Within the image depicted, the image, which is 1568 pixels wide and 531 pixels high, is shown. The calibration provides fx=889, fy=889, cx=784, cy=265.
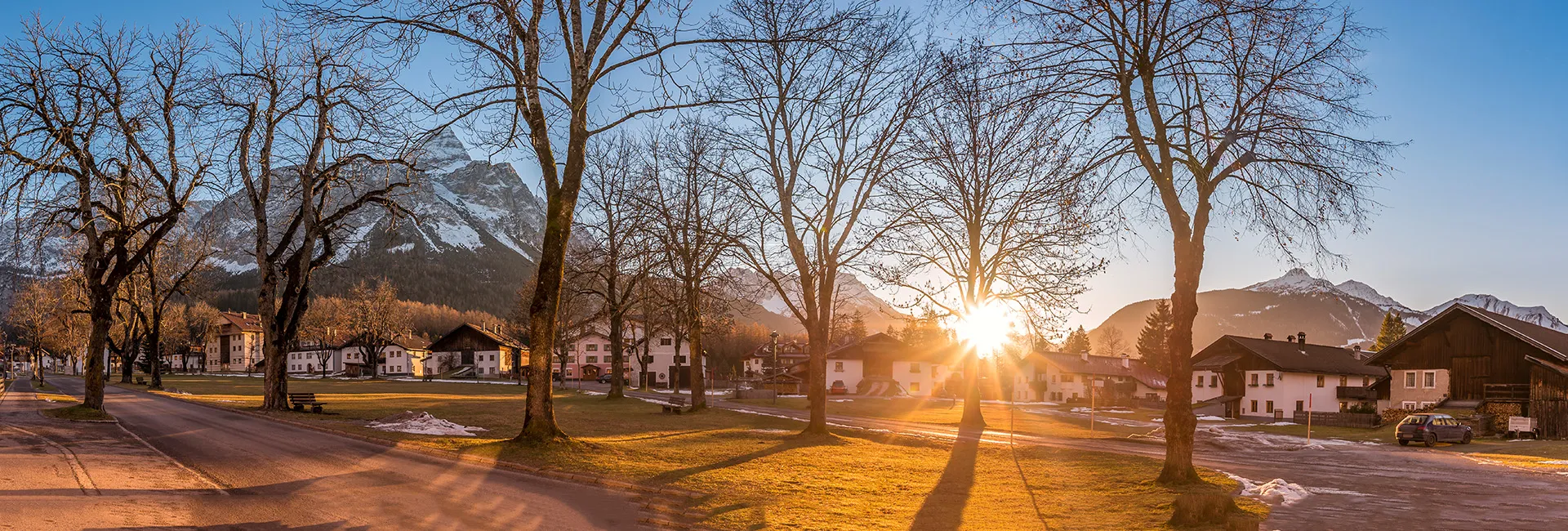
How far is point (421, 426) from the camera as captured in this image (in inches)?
927

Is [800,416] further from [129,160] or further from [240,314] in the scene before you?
[240,314]

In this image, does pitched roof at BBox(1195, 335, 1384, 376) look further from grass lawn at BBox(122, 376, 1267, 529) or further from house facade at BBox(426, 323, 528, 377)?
house facade at BBox(426, 323, 528, 377)

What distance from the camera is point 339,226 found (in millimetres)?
32844

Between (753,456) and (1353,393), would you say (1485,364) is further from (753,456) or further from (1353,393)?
(753,456)

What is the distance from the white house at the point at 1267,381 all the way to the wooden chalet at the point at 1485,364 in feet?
32.8

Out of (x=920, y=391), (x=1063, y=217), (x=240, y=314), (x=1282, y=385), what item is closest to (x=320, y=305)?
(x=240, y=314)

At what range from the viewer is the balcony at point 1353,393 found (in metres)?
68.5

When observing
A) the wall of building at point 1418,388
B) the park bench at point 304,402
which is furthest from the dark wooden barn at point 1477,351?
the park bench at point 304,402

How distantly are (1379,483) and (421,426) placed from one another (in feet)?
75.8

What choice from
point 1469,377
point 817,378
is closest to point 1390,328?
point 1469,377

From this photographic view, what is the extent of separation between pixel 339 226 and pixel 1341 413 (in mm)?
55462

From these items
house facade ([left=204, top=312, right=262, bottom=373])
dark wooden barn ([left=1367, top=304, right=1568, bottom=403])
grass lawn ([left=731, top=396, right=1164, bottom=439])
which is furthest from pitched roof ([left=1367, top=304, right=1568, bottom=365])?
house facade ([left=204, top=312, right=262, bottom=373])

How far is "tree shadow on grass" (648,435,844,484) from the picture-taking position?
1625cm

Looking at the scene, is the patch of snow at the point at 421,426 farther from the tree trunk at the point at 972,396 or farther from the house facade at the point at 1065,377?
the house facade at the point at 1065,377
